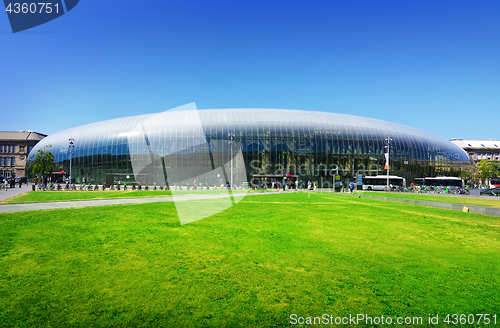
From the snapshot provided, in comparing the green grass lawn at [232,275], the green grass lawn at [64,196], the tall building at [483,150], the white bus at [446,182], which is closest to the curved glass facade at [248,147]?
the white bus at [446,182]

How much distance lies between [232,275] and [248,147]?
66.3 metres

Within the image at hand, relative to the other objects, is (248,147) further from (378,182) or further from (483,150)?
(483,150)

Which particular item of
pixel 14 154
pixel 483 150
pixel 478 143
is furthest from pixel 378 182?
pixel 14 154

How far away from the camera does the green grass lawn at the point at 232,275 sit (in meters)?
4.84

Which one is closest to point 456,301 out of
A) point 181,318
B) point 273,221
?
point 181,318

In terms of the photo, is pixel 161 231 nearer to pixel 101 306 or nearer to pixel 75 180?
Result: pixel 101 306

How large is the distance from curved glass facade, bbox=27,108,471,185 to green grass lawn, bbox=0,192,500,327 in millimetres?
59024

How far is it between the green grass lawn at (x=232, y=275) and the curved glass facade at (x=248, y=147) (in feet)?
194

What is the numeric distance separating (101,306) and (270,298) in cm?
297

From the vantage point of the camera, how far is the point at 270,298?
5.34m

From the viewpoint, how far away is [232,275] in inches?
257

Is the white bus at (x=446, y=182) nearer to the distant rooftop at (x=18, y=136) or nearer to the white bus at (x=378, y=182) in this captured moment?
the white bus at (x=378, y=182)

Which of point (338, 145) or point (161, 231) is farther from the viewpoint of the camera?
point (338, 145)

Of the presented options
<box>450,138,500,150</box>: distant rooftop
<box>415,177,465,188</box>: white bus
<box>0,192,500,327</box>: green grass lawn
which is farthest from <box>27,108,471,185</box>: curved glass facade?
<box>450,138,500,150</box>: distant rooftop
